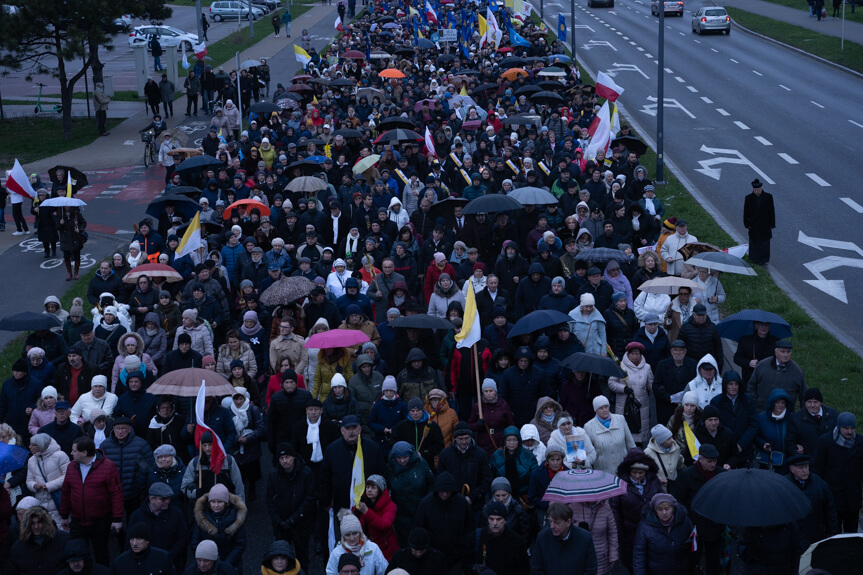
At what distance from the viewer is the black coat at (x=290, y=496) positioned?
11188 millimetres

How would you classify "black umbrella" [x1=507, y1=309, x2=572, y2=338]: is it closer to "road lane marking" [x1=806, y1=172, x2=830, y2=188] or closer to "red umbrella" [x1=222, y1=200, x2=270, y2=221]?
"red umbrella" [x1=222, y1=200, x2=270, y2=221]

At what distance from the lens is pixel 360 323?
1471 cm

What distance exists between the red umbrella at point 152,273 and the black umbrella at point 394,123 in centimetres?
973

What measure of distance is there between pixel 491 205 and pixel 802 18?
50.9m

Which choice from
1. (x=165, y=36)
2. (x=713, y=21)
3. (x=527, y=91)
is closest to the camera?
(x=527, y=91)

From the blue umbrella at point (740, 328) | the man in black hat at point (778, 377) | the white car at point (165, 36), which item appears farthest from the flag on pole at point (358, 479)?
the white car at point (165, 36)

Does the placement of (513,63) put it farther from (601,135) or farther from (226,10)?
(226,10)

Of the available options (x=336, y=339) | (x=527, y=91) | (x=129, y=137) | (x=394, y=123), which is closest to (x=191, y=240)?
(x=336, y=339)

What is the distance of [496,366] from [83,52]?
90.4ft

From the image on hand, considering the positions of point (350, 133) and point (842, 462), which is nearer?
point (842, 462)

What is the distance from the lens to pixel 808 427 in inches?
459

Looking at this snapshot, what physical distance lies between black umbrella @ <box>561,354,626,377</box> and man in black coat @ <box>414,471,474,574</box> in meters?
2.58

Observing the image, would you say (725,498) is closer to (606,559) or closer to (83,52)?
(606,559)

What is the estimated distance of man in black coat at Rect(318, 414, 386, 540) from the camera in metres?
11.4
